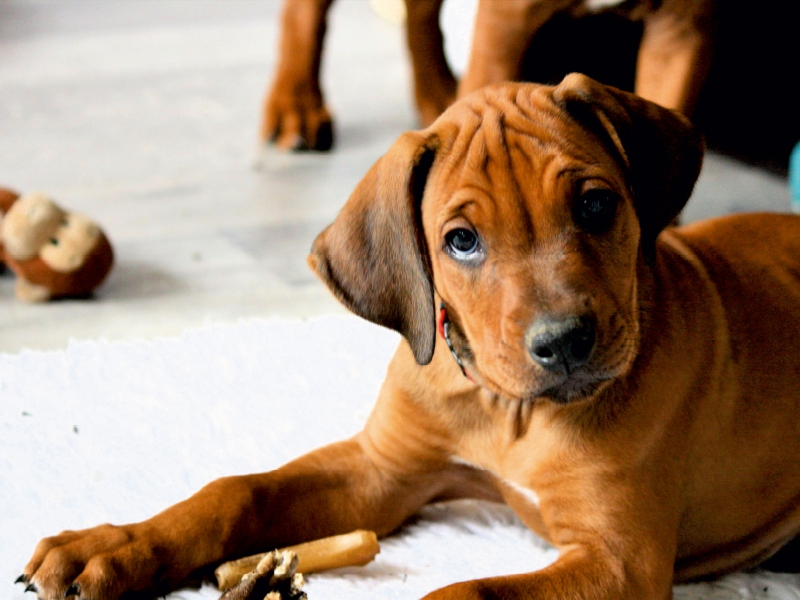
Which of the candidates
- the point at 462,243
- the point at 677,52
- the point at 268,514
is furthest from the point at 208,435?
the point at 677,52

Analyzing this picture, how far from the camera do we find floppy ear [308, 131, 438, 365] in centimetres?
225

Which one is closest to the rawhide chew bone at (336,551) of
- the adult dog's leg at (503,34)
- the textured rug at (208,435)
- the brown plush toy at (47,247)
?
the textured rug at (208,435)

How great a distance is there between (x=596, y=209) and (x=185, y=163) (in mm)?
3820

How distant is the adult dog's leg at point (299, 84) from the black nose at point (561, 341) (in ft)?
12.9

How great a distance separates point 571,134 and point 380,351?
1.43 m

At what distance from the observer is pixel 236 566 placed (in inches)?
91.0

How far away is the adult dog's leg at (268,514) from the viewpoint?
219cm

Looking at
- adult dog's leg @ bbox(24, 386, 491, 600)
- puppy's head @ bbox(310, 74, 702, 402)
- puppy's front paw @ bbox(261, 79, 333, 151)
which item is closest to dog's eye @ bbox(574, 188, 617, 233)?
puppy's head @ bbox(310, 74, 702, 402)

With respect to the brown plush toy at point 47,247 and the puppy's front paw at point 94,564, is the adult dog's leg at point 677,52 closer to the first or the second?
the brown plush toy at point 47,247

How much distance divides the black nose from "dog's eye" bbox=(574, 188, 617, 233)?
→ 25 centimetres

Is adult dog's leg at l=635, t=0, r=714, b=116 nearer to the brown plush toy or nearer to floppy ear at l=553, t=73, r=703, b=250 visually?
floppy ear at l=553, t=73, r=703, b=250

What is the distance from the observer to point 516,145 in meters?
2.20

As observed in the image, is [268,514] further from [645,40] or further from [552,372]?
[645,40]

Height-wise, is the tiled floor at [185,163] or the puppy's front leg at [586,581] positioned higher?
the puppy's front leg at [586,581]
